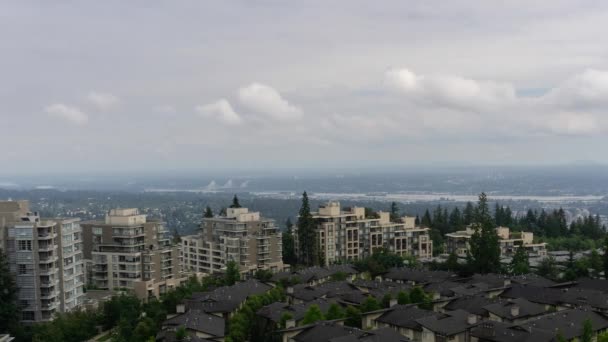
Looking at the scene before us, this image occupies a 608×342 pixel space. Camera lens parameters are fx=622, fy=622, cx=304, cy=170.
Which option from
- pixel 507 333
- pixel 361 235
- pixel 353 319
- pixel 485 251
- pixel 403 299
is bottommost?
pixel 353 319

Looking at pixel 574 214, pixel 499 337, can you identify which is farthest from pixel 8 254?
pixel 574 214

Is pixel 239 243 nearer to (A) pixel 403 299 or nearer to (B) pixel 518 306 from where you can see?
(A) pixel 403 299

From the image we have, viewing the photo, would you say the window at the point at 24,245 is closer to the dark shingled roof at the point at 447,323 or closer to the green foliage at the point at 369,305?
the green foliage at the point at 369,305

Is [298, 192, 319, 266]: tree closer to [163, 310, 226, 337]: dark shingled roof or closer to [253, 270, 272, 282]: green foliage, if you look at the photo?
[253, 270, 272, 282]: green foliage

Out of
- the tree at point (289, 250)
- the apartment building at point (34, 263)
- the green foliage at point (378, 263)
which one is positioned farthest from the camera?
the tree at point (289, 250)

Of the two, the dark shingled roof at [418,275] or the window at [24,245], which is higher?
the window at [24,245]

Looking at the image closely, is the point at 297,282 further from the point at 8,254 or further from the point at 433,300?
the point at 8,254

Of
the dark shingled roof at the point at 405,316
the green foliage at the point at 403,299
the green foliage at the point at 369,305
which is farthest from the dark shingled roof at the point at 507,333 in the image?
the green foliage at the point at 403,299

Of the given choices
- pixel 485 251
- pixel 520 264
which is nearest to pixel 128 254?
pixel 485 251
